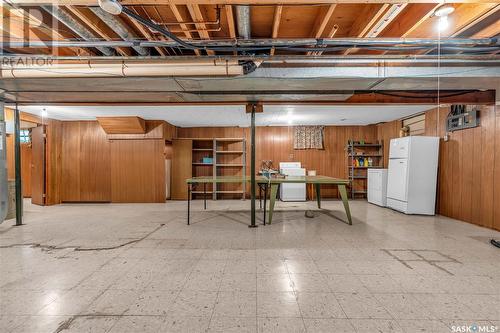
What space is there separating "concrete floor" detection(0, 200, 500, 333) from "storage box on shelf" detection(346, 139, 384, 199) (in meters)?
3.54

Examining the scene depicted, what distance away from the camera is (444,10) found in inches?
89.3

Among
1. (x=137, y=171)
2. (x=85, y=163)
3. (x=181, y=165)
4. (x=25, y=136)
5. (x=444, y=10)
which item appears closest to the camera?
(x=444, y=10)

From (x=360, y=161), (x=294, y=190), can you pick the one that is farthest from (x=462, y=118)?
(x=294, y=190)

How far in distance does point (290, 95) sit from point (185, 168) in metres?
4.89

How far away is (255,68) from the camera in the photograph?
3.08m

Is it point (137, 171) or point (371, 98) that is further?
point (137, 171)

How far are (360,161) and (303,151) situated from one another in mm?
1865

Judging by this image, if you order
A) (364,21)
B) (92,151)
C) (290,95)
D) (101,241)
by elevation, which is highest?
(364,21)

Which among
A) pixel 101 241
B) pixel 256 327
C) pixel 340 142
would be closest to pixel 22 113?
pixel 101 241

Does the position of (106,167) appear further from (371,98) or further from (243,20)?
(371,98)

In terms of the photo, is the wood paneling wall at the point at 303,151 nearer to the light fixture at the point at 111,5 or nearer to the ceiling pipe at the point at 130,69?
the ceiling pipe at the point at 130,69

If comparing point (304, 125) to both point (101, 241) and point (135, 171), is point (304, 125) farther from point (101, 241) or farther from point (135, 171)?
point (101, 241)

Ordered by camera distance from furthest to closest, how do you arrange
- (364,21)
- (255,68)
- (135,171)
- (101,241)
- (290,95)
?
1. (135,171)
2. (290,95)
3. (101,241)
4. (255,68)
5. (364,21)

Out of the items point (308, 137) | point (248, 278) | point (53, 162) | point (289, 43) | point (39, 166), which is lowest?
point (248, 278)
